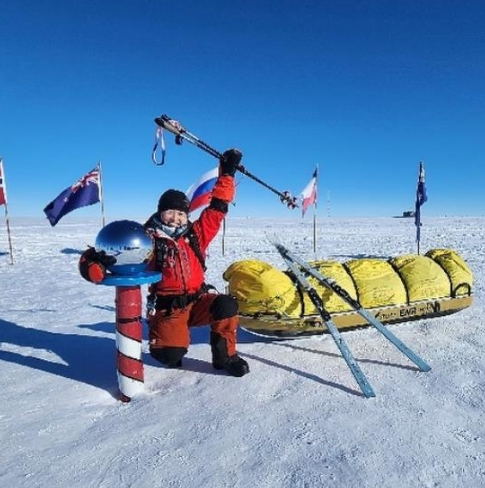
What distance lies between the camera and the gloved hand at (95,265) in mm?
2791

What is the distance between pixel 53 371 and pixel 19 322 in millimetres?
2337

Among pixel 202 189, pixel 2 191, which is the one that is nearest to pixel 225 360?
pixel 202 189

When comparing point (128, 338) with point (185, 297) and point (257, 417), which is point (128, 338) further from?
point (257, 417)

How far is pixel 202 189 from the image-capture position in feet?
40.1

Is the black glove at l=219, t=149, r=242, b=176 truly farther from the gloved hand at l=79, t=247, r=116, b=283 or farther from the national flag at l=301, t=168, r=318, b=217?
the national flag at l=301, t=168, r=318, b=217

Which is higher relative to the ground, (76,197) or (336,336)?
(76,197)

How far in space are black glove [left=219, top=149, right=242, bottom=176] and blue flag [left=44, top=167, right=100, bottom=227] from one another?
32.0ft

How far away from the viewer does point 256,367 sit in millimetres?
3668

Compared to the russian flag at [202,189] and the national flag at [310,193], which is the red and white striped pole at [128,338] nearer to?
the russian flag at [202,189]

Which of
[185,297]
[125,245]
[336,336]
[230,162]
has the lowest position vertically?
[336,336]

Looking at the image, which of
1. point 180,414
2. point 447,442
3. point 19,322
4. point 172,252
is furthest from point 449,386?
point 19,322

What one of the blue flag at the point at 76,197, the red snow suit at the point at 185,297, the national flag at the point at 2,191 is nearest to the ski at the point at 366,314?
the red snow suit at the point at 185,297

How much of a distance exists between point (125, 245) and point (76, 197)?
11.2m

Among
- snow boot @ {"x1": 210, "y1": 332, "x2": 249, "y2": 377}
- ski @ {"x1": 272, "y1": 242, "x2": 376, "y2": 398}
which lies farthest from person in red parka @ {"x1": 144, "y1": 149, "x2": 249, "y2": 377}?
ski @ {"x1": 272, "y1": 242, "x2": 376, "y2": 398}
